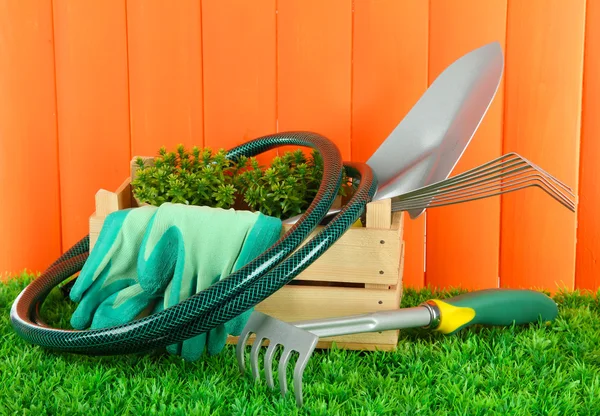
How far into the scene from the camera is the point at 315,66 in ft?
5.87

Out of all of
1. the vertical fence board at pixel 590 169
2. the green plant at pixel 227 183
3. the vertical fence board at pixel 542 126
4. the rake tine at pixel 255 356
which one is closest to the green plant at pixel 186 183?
the green plant at pixel 227 183

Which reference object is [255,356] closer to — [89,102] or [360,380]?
[360,380]

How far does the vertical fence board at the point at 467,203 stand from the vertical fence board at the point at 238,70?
39cm

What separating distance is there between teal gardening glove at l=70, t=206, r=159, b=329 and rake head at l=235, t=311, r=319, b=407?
0.20 metres

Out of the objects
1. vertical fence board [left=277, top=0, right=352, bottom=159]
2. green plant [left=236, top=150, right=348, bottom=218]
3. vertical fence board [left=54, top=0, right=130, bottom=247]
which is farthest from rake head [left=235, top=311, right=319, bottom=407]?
vertical fence board [left=54, top=0, right=130, bottom=247]

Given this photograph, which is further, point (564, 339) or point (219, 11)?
point (219, 11)

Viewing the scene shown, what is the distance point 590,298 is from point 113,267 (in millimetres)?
1060

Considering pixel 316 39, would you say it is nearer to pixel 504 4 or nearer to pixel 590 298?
pixel 504 4

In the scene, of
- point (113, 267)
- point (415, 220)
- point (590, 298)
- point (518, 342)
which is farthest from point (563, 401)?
point (113, 267)

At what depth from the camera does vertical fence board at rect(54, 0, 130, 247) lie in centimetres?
183

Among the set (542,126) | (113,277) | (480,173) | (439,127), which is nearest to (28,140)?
(113,277)

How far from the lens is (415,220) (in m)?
1.84

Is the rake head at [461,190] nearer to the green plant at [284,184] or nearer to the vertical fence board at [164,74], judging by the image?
the green plant at [284,184]

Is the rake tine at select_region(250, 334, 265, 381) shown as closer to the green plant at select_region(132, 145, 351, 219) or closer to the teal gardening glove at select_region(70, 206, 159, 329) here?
the teal gardening glove at select_region(70, 206, 159, 329)
